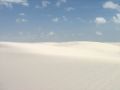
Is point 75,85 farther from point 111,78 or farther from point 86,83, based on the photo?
point 111,78

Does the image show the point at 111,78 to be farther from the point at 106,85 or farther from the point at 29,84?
the point at 29,84

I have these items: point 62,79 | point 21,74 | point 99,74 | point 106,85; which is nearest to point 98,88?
point 106,85

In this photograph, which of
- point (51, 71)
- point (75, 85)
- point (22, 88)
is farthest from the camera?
point (51, 71)

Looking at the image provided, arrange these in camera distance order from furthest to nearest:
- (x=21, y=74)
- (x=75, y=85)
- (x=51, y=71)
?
(x=51, y=71), (x=21, y=74), (x=75, y=85)

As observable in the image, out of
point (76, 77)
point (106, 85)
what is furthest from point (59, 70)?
point (106, 85)

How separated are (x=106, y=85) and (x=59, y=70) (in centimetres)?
336

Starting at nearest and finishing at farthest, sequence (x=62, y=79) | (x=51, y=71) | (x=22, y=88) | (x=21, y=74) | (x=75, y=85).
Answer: (x=22, y=88) < (x=75, y=85) < (x=62, y=79) < (x=21, y=74) < (x=51, y=71)

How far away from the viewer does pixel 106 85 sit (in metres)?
9.45

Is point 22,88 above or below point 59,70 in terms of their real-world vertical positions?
below

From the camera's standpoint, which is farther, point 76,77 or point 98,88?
point 76,77

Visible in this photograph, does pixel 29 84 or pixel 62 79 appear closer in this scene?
pixel 29 84

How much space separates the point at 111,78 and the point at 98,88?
192 centimetres

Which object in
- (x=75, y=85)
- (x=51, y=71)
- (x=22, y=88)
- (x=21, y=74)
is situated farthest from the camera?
(x=51, y=71)

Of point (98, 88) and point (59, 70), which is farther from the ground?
point (59, 70)
